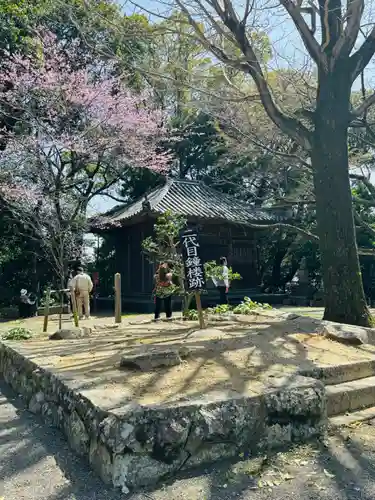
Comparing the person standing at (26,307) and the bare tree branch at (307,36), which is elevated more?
the bare tree branch at (307,36)

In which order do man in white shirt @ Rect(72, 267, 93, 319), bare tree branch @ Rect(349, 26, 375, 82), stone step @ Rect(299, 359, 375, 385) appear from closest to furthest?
stone step @ Rect(299, 359, 375, 385) → bare tree branch @ Rect(349, 26, 375, 82) → man in white shirt @ Rect(72, 267, 93, 319)

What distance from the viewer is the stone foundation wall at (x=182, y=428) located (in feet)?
8.89

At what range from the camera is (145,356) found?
4031 mm

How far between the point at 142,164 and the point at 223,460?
1474 centimetres

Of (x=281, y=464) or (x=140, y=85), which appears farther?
(x=140, y=85)

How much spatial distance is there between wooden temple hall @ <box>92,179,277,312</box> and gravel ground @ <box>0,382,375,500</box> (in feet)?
38.4

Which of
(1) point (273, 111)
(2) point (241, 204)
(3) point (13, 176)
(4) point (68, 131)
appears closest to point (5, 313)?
(3) point (13, 176)

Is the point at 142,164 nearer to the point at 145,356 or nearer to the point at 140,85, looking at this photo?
the point at 140,85

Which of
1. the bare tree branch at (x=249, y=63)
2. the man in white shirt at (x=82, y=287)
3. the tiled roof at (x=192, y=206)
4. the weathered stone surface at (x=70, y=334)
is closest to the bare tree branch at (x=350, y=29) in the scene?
the bare tree branch at (x=249, y=63)

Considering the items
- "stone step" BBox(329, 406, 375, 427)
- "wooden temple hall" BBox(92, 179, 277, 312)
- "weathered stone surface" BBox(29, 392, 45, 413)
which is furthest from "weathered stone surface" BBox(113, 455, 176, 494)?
"wooden temple hall" BBox(92, 179, 277, 312)

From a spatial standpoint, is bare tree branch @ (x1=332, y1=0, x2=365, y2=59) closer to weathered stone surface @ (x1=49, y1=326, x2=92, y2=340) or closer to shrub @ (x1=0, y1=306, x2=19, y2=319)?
weathered stone surface @ (x1=49, y1=326, x2=92, y2=340)

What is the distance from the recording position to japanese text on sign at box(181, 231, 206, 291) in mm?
6215

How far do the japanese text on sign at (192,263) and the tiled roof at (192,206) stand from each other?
8167mm

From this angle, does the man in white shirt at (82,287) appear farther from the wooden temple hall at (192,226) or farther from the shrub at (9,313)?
the shrub at (9,313)
